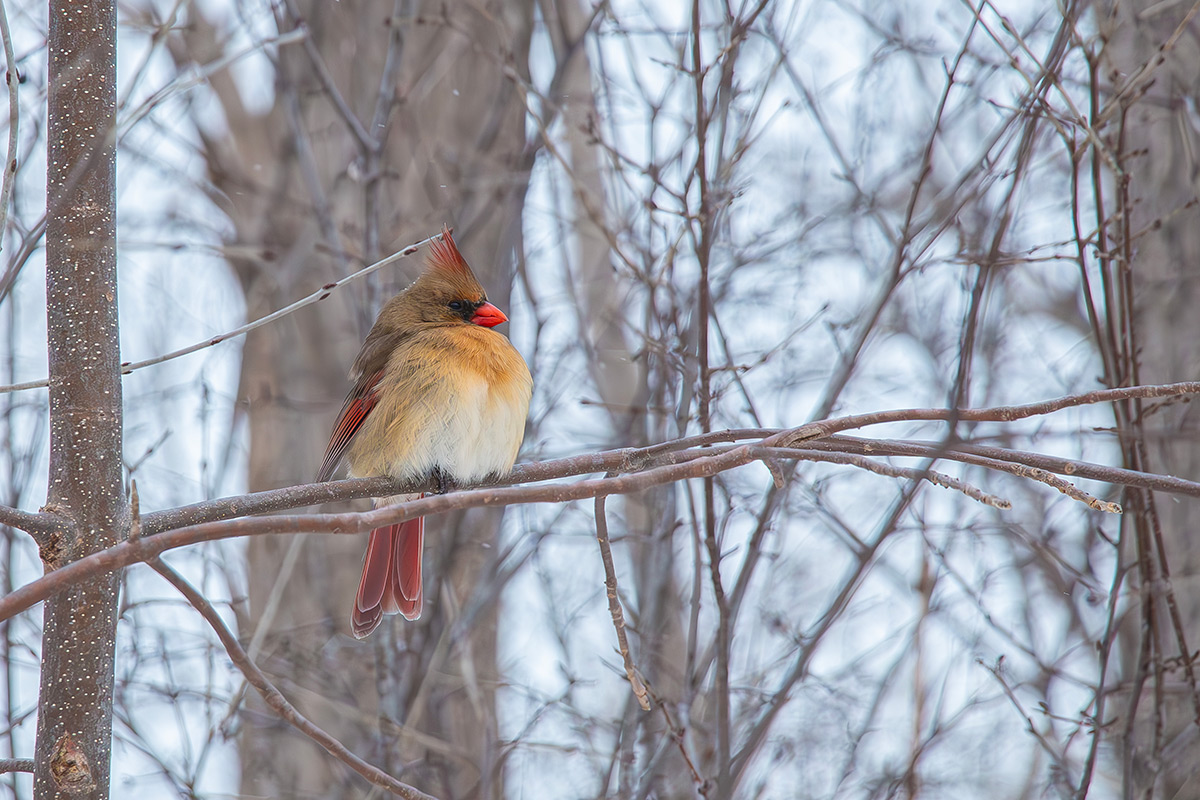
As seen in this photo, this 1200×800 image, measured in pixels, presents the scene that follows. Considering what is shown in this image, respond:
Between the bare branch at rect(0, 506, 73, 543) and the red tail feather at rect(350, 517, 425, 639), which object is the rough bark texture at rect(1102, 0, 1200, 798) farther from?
the bare branch at rect(0, 506, 73, 543)

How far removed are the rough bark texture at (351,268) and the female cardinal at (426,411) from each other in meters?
0.49

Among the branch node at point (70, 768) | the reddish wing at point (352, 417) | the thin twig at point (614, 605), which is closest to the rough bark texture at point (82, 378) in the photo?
the branch node at point (70, 768)

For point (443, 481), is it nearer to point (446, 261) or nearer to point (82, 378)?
point (446, 261)

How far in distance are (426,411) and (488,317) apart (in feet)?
1.43

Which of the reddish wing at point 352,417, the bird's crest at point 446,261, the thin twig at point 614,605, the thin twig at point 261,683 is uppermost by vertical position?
the bird's crest at point 446,261

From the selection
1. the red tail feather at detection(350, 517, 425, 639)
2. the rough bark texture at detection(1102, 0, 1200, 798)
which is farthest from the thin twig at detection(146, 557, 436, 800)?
the rough bark texture at detection(1102, 0, 1200, 798)

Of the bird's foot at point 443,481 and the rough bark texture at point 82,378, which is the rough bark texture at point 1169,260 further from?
the rough bark texture at point 82,378

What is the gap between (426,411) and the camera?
305 centimetres

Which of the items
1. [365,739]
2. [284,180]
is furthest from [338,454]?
[284,180]

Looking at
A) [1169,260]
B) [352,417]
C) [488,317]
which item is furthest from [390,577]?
[1169,260]

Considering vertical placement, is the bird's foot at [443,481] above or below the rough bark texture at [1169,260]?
below

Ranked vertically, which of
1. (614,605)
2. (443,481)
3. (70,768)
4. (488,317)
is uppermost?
(488,317)

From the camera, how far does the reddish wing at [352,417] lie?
3.20m

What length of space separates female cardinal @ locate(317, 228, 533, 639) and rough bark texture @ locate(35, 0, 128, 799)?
1281mm
